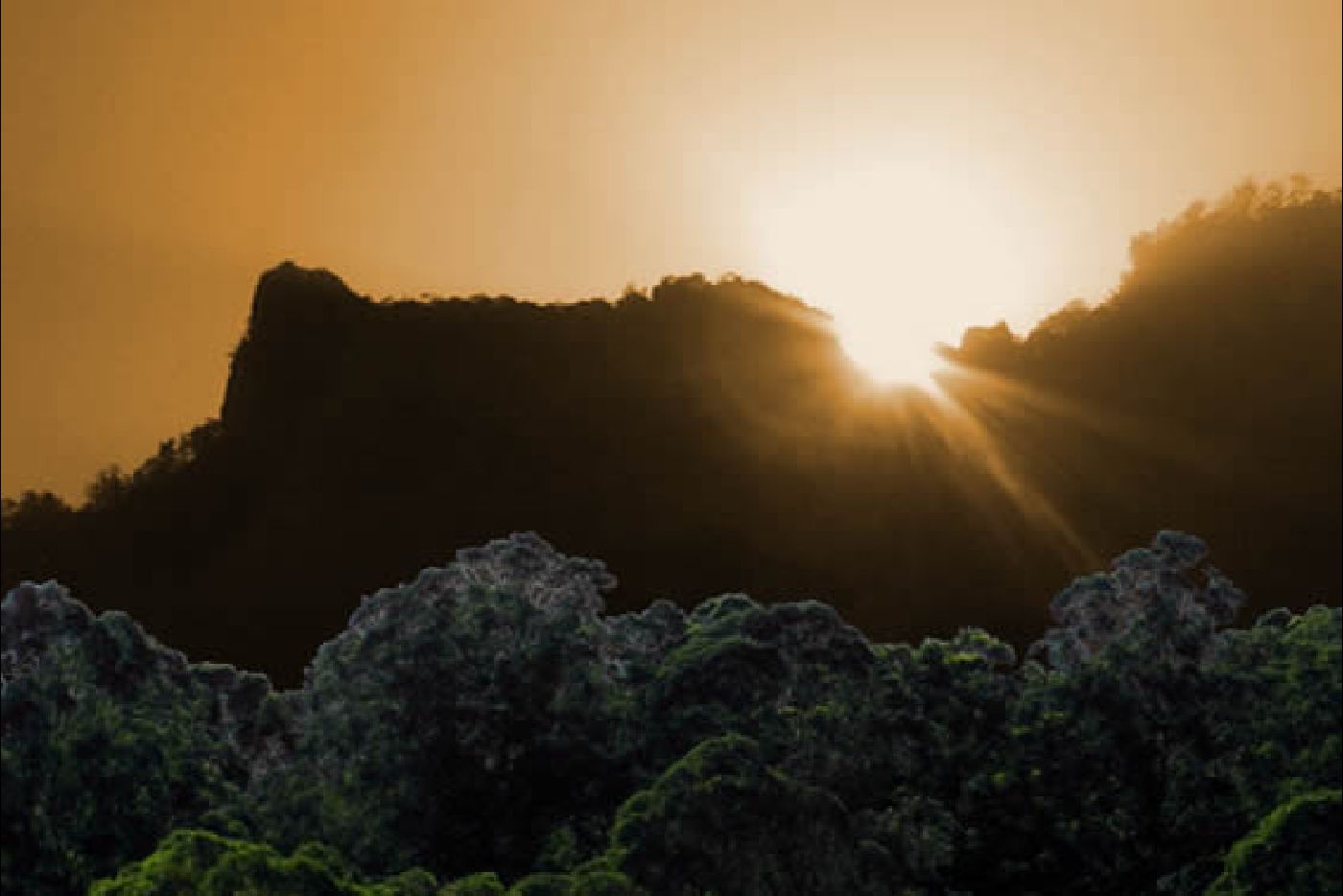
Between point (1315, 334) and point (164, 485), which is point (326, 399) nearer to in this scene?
point (164, 485)

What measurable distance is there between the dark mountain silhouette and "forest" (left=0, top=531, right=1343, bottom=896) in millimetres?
26398

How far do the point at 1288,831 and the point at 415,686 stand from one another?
1023 cm

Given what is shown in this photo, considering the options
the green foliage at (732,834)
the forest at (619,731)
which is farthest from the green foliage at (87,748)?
the green foliage at (732,834)

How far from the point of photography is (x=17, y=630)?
21.5 metres

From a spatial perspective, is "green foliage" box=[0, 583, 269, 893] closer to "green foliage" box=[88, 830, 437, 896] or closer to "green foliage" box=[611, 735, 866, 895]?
"green foliage" box=[88, 830, 437, 896]

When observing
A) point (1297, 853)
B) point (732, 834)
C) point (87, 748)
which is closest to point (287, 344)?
point (87, 748)

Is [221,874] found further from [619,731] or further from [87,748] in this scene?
[619,731]

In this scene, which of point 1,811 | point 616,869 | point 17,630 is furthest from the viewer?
point 17,630

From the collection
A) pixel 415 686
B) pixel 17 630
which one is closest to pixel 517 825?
pixel 415 686

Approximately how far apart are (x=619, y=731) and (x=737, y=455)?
3296cm

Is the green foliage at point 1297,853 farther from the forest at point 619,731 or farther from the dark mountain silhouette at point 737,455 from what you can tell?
the dark mountain silhouette at point 737,455

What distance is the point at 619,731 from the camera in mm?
24016

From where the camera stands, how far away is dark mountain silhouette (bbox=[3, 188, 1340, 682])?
54.3 meters

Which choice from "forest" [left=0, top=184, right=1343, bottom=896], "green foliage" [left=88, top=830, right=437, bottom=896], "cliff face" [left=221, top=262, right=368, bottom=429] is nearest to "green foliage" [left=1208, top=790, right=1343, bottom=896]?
"forest" [left=0, top=184, right=1343, bottom=896]
